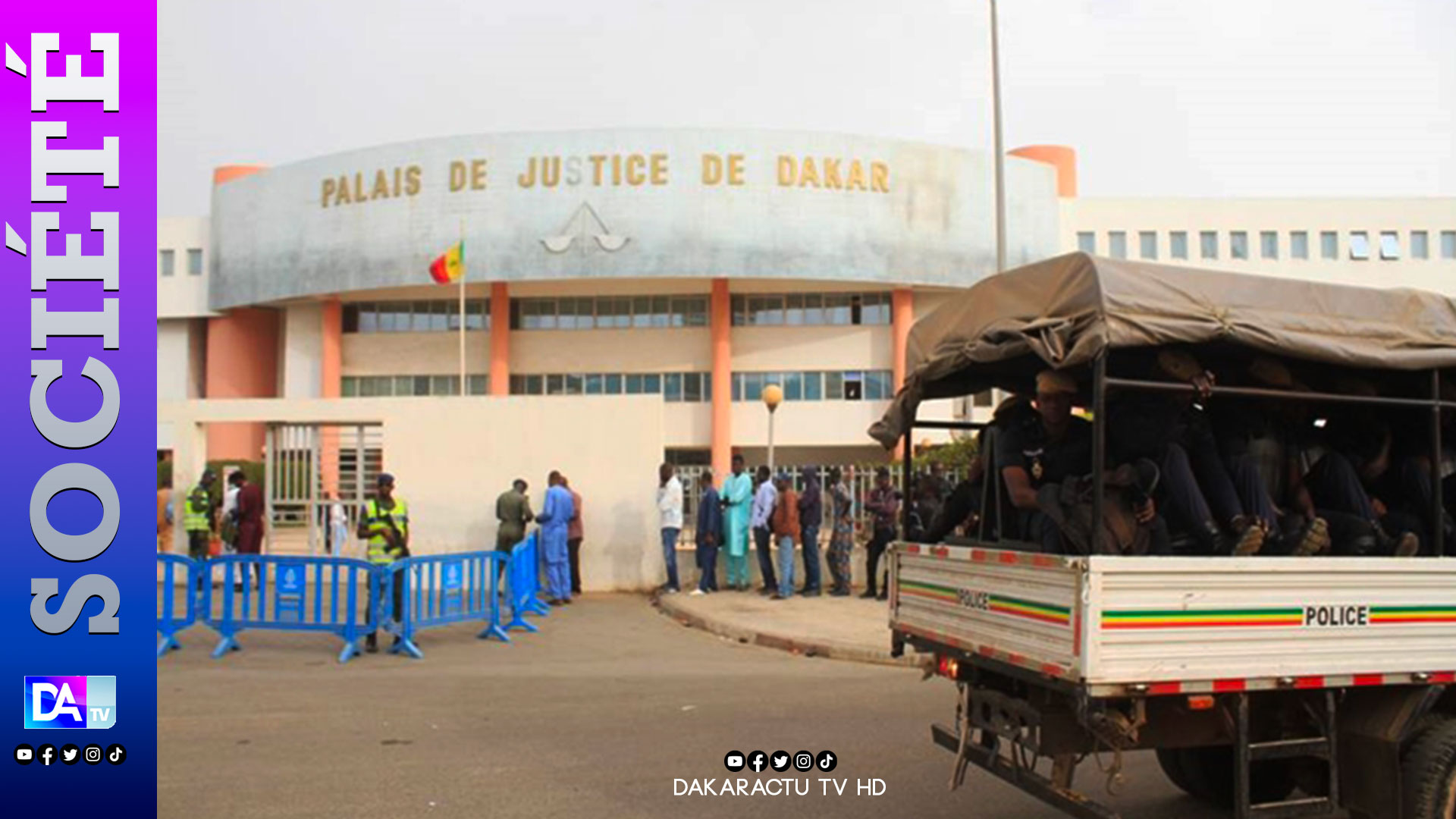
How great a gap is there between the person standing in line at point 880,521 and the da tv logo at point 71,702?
1044 cm

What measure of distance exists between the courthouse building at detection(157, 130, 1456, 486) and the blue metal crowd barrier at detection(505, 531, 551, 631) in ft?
80.0

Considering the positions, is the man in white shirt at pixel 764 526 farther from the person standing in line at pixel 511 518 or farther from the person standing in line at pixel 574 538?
the person standing in line at pixel 511 518

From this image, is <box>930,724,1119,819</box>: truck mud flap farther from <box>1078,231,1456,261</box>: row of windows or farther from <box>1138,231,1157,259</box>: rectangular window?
<box>1138,231,1157,259</box>: rectangular window

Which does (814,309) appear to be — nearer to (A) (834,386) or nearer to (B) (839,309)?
(B) (839,309)

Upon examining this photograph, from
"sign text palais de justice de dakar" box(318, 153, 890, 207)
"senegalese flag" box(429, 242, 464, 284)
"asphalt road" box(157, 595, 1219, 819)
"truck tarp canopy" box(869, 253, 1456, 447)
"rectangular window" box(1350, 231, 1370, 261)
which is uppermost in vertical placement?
"sign text palais de justice de dakar" box(318, 153, 890, 207)

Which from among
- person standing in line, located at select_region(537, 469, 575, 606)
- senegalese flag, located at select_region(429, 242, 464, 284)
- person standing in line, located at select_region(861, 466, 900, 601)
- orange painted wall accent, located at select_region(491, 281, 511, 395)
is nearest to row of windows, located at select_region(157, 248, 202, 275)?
orange painted wall accent, located at select_region(491, 281, 511, 395)

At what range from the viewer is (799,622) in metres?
13.5

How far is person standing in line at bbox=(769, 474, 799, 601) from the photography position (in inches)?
626

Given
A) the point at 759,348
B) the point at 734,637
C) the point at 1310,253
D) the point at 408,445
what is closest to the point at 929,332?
the point at 734,637

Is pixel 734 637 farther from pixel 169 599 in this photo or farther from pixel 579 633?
pixel 169 599

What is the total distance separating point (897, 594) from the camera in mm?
6488

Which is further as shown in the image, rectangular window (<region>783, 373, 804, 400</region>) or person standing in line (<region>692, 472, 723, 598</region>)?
rectangular window (<region>783, 373, 804, 400</region>)

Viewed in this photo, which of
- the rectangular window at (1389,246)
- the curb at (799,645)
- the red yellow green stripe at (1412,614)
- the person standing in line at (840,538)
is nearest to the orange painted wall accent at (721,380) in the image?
the person standing in line at (840,538)

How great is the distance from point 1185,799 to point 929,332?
9.98 feet
